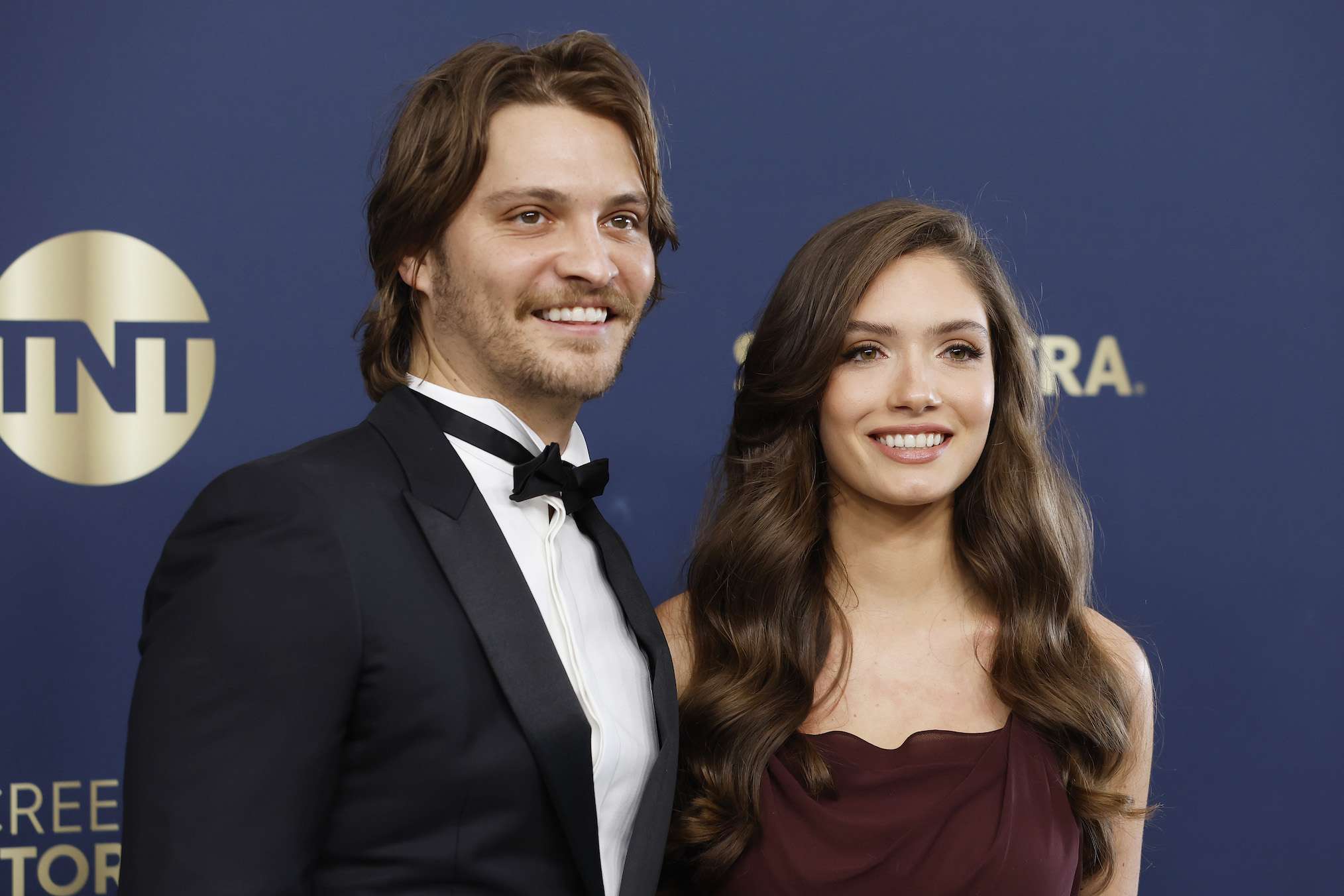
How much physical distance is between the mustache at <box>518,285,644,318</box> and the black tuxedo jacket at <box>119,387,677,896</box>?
8.8 inches

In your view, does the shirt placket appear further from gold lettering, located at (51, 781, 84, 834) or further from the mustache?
gold lettering, located at (51, 781, 84, 834)

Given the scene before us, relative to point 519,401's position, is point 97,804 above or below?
below

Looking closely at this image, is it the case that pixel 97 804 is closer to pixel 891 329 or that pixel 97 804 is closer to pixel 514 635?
pixel 514 635

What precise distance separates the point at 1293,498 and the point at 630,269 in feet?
5.67

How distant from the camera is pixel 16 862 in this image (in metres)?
2.28

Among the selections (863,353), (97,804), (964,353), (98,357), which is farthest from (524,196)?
(97,804)

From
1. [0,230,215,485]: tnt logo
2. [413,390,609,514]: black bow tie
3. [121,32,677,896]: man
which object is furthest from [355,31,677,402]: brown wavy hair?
[0,230,215,485]: tnt logo

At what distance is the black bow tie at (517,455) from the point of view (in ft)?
4.99

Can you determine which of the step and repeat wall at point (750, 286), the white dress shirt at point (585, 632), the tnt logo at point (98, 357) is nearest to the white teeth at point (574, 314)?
the white dress shirt at point (585, 632)

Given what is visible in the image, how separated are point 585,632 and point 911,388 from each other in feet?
2.00

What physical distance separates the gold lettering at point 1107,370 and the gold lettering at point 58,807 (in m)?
2.09

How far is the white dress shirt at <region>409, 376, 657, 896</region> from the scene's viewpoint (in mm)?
1470

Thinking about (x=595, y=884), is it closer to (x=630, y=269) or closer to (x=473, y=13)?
(x=630, y=269)

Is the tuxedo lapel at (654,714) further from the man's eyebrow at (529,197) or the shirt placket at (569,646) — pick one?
the man's eyebrow at (529,197)
